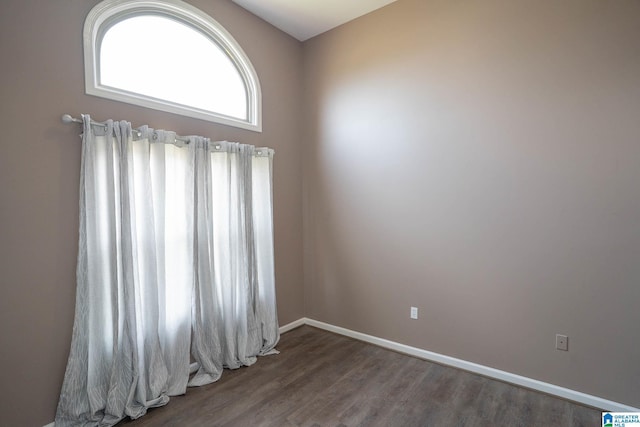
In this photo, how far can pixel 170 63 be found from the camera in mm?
2486

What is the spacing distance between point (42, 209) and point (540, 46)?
3.57m

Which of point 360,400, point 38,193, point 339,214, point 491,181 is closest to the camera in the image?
point 38,193

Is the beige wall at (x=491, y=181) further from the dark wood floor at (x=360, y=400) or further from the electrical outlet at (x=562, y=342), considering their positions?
the dark wood floor at (x=360, y=400)

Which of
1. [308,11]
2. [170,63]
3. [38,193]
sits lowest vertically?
[38,193]

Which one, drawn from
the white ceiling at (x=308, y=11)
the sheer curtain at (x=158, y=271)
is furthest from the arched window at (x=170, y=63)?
the white ceiling at (x=308, y=11)

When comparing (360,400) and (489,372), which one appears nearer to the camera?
(360,400)

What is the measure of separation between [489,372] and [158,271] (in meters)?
2.76

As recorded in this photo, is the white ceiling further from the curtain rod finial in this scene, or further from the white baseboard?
the white baseboard

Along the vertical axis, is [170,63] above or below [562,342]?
above

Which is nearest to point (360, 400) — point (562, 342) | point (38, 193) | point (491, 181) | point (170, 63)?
point (562, 342)

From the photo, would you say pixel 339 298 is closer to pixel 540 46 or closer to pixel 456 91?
pixel 456 91

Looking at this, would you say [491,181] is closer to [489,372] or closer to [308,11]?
[489,372]

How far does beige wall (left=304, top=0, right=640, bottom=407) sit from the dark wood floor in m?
0.26

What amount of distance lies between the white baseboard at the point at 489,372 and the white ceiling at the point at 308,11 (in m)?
3.35
